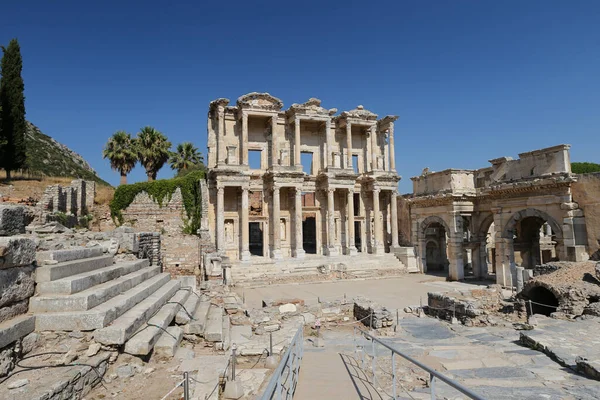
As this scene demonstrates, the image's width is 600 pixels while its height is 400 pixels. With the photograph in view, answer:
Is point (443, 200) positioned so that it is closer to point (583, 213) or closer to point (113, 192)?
point (583, 213)

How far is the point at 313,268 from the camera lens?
2577 cm

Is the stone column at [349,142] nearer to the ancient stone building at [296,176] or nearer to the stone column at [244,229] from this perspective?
the ancient stone building at [296,176]

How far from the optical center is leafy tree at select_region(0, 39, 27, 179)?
83.1 ft

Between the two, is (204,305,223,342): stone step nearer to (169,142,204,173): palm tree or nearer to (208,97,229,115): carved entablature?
(208,97,229,115): carved entablature

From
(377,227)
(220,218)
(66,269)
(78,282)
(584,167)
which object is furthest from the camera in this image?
(584,167)

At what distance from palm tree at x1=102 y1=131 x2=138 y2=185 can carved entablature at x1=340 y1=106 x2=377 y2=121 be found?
736 inches

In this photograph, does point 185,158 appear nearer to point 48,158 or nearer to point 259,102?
point 259,102

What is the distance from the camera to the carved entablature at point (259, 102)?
91.2 ft

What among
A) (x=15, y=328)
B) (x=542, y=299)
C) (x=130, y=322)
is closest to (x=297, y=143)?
(x=542, y=299)

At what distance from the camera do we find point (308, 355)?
27.7 feet

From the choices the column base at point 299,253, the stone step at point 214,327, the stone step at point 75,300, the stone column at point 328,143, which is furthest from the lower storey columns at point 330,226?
the stone step at point 75,300

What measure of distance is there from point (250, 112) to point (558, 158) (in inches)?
785

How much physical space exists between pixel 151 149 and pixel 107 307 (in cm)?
2921

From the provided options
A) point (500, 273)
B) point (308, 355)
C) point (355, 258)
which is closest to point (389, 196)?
point (355, 258)
